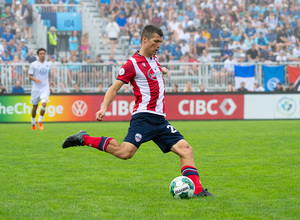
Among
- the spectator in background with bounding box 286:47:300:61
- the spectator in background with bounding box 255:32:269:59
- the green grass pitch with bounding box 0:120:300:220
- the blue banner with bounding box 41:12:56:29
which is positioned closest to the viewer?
the green grass pitch with bounding box 0:120:300:220

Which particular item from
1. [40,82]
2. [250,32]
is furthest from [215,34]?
[40,82]

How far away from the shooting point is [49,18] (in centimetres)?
2695

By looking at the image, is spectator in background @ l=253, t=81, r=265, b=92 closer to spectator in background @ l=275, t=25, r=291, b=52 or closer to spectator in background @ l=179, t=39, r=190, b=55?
spectator in background @ l=179, t=39, r=190, b=55

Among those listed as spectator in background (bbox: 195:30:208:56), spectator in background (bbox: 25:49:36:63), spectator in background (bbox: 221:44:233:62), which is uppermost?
spectator in background (bbox: 195:30:208:56)

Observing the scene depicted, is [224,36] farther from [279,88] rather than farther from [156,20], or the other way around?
[279,88]

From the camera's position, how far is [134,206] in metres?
5.82

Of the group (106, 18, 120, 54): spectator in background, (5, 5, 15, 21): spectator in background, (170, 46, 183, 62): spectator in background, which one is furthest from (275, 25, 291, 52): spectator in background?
(5, 5, 15, 21): spectator in background

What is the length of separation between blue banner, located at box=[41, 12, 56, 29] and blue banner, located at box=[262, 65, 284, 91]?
34.9ft

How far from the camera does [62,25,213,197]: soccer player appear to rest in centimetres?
665

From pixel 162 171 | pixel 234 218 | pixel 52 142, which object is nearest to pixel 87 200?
pixel 234 218

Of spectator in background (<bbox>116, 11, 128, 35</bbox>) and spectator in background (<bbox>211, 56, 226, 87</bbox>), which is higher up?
spectator in background (<bbox>116, 11, 128, 35</bbox>)

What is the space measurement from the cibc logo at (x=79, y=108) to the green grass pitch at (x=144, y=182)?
29.4 feet

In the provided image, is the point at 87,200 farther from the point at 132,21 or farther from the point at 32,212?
the point at 132,21

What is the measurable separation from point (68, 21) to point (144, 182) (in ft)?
67.0
